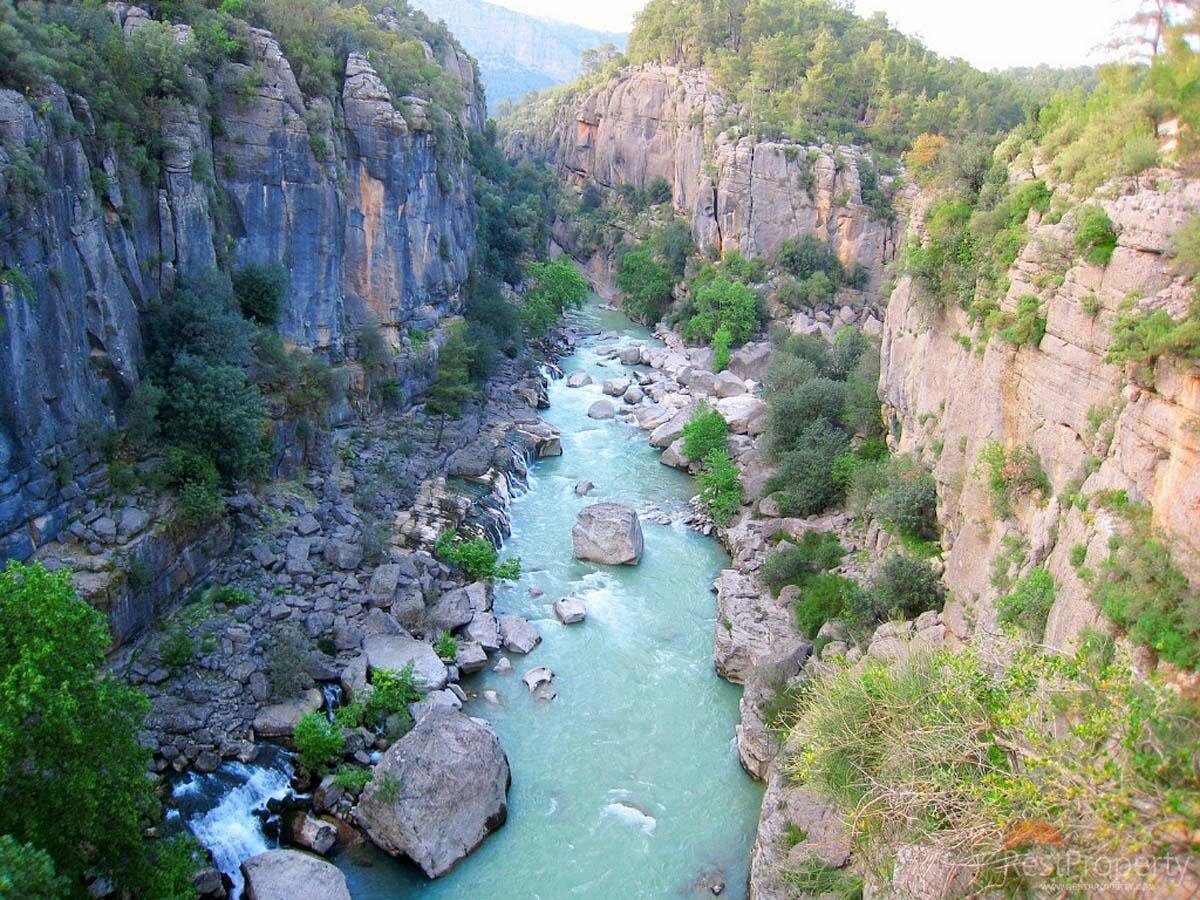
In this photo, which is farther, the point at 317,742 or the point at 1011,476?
the point at 317,742

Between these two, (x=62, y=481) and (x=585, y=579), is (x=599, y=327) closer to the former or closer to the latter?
(x=585, y=579)

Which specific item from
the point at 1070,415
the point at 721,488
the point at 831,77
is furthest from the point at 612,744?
the point at 831,77

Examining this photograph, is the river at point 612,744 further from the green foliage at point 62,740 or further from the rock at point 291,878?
the green foliage at point 62,740

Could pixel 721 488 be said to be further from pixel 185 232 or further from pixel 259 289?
pixel 185 232

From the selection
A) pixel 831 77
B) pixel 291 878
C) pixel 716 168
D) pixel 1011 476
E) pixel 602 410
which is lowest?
pixel 602 410

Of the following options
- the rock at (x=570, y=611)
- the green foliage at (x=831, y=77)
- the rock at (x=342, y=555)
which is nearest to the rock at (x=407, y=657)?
the rock at (x=342, y=555)

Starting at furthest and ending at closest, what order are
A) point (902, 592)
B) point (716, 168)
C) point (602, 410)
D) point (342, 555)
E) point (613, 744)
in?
point (716, 168), point (602, 410), point (342, 555), point (902, 592), point (613, 744)

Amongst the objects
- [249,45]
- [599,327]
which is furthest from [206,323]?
[599,327]

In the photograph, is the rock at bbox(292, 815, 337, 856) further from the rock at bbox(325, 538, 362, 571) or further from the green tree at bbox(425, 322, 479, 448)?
the green tree at bbox(425, 322, 479, 448)
